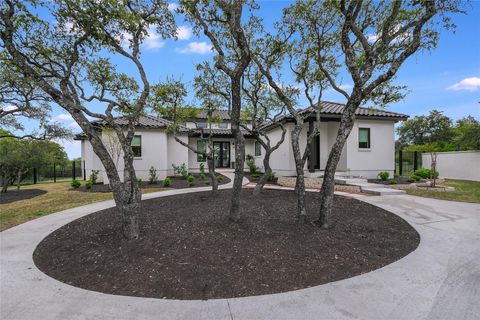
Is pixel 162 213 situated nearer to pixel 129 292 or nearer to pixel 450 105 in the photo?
pixel 129 292

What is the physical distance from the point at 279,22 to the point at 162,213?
6.47m

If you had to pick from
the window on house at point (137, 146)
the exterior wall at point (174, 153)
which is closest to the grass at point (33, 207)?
the window on house at point (137, 146)

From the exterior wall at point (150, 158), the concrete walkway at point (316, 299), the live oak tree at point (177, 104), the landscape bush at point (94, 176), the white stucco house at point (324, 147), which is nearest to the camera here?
the concrete walkway at point (316, 299)

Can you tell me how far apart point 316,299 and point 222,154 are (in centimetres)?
2017

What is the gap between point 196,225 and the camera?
5098 mm

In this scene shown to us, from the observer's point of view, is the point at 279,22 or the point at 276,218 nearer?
the point at 276,218

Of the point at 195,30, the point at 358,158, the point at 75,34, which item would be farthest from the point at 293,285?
the point at 358,158

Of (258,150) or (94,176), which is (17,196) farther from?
(258,150)

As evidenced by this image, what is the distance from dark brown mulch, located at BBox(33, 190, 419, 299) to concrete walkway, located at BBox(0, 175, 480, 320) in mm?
171

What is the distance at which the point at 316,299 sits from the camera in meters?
2.82

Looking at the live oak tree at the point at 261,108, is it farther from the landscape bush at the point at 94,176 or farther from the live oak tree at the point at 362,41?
the landscape bush at the point at 94,176

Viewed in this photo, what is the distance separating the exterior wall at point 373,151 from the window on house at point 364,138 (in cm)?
16

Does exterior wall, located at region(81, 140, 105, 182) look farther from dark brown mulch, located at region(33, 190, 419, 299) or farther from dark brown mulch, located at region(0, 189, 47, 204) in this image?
dark brown mulch, located at region(33, 190, 419, 299)

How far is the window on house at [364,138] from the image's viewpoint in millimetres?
13562
